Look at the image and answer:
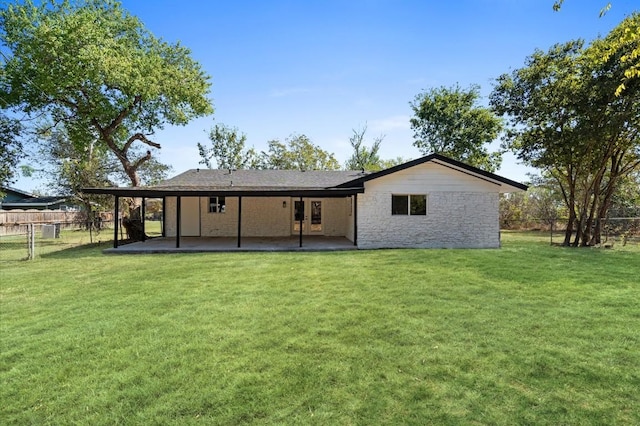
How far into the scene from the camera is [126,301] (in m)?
5.66

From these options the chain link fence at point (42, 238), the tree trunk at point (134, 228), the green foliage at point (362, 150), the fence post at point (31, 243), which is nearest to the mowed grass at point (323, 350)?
the fence post at point (31, 243)

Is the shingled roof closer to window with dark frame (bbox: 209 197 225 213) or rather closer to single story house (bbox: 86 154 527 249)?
window with dark frame (bbox: 209 197 225 213)

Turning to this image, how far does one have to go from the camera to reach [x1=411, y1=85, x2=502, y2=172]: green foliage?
1007 inches

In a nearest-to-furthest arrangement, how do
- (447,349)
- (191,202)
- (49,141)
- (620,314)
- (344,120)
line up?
(447,349), (620,314), (191,202), (49,141), (344,120)

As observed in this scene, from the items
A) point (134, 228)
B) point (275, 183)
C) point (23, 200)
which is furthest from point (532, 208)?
point (23, 200)

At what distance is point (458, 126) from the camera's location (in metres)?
26.3

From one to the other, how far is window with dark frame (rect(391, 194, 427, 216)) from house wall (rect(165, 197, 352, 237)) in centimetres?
338

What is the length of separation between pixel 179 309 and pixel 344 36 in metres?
10.4

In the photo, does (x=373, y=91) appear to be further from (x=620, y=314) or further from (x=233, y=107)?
(x=620, y=314)

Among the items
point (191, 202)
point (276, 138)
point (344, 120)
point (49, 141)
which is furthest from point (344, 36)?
point (49, 141)

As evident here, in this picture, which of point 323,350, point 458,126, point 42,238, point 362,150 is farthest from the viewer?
point 362,150

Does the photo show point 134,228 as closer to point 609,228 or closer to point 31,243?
point 31,243

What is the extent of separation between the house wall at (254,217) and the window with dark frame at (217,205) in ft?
0.46

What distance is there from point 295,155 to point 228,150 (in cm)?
669
